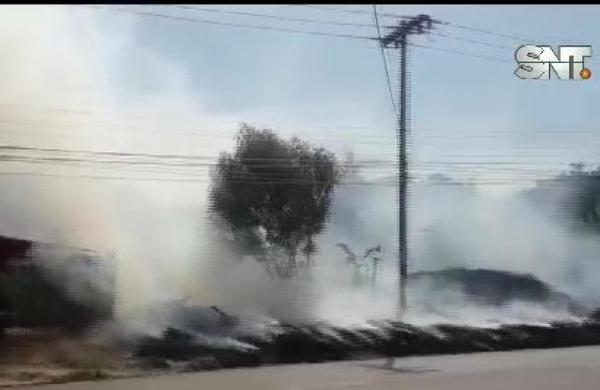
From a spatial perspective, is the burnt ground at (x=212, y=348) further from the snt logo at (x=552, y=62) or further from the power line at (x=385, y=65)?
the snt logo at (x=552, y=62)

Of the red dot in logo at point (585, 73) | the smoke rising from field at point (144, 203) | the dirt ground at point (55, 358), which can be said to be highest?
the red dot in logo at point (585, 73)

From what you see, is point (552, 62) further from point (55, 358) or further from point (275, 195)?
point (55, 358)

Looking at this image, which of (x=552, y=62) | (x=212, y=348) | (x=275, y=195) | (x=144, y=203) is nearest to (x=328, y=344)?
(x=212, y=348)

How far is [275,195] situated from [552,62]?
127cm

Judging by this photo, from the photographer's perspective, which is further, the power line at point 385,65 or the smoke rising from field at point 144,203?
the power line at point 385,65

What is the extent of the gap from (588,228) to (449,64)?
3.06 feet

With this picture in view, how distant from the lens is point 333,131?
3.34 m

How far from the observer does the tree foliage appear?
10.8 ft

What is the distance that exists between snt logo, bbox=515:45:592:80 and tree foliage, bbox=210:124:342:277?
874mm

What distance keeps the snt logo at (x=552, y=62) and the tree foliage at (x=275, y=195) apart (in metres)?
0.87

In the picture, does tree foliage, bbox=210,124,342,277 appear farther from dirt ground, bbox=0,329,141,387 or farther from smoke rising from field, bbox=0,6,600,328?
dirt ground, bbox=0,329,141,387

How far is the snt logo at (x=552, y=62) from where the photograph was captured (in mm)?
3365

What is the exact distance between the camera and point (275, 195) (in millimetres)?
3334

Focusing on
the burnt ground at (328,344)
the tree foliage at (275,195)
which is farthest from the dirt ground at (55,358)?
the tree foliage at (275,195)
